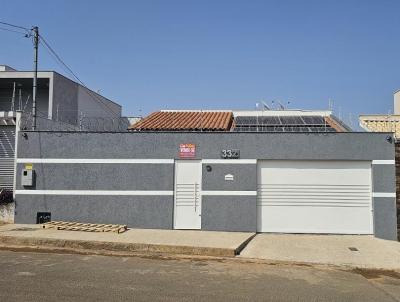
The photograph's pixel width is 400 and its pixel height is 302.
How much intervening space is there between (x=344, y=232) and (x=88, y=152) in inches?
382

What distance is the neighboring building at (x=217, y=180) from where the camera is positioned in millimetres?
16969

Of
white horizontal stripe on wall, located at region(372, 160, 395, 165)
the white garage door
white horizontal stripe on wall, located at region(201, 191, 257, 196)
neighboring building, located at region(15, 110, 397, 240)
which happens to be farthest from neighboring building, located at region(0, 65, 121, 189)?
white horizontal stripe on wall, located at region(372, 160, 395, 165)

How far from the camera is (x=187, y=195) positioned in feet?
56.9

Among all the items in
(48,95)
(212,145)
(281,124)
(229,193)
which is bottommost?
(229,193)

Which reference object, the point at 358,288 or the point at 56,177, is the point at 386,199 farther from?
the point at 56,177

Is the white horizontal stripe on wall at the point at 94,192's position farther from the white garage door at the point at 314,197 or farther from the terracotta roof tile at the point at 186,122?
the white garage door at the point at 314,197

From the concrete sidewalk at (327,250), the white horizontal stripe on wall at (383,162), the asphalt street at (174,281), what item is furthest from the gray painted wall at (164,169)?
the asphalt street at (174,281)

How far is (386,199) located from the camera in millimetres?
16641

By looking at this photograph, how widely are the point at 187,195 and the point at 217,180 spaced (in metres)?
1.22

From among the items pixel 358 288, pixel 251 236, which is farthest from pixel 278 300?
pixel 251 236

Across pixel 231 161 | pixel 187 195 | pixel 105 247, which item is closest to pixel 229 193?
pixel 231 161

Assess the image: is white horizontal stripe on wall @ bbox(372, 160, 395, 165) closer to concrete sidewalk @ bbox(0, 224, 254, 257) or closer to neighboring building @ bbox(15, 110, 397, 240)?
neighboring building @ bbox(15, 110, 397, 240)

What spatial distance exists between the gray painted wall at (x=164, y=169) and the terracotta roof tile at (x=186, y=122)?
1970mm

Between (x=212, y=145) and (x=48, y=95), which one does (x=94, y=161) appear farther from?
(x=48, y=95)
